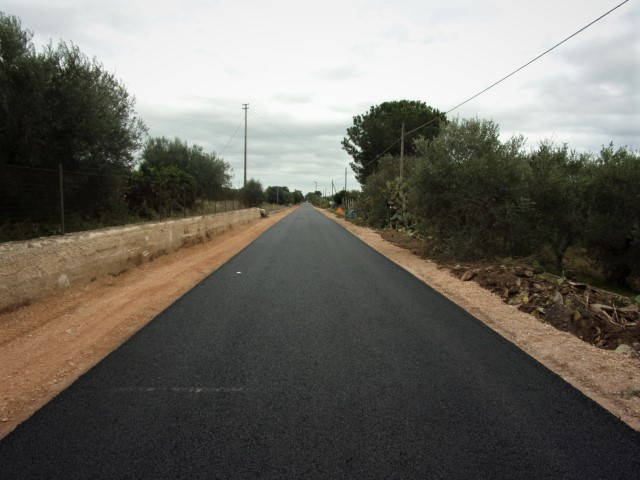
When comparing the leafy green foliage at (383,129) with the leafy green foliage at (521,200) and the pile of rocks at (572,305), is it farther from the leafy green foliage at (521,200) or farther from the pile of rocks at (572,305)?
the pile of rocks at (572,305)

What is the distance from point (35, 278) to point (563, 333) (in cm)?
853

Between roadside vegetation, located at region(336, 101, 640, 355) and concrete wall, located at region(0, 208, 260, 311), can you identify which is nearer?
concrete wall, located at region(0, 208, 260, 311)

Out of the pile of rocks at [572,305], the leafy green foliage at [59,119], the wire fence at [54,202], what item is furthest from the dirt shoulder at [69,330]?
the pile of rocks at [572,305]

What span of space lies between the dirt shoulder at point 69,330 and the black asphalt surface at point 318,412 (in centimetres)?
25

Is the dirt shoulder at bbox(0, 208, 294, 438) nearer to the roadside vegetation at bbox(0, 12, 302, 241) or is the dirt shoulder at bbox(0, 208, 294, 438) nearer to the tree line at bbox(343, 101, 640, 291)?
the roadside vegetation at bbox(0, 12, 302, 241)

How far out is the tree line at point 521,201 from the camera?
14453mm

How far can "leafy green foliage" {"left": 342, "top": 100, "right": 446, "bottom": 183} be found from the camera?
1583 inches

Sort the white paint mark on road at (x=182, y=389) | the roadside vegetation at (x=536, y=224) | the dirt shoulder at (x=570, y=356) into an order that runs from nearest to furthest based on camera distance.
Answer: the white paint mark on road at (x=182, y=389)
the dirt shoulder at (x=570, y=356)
the roadside vegetation at (x=536, y=224)

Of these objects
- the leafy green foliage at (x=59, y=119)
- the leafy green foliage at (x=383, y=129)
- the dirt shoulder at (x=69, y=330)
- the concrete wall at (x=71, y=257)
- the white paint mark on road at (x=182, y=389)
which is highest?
the leafy green foliage at (x=383, y=129)

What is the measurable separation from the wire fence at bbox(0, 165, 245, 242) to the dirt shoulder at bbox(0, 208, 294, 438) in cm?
160

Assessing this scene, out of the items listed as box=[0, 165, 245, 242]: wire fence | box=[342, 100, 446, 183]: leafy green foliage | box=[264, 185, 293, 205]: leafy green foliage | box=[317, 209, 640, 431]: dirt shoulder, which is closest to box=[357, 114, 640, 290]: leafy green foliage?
box=[317, 209, 640, 431]: dirt shoulder

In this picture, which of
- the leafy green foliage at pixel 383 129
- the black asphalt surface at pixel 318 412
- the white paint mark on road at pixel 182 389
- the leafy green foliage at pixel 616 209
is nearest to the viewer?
the black asphalt surface at pixel 318 412

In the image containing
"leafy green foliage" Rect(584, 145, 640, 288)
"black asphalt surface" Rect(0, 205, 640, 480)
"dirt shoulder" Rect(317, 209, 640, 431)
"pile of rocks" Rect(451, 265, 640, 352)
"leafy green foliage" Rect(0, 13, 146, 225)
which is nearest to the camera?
"black asphalt surface" Rect(0, 205, 640, 480)

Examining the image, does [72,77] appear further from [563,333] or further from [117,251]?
[563,333]
